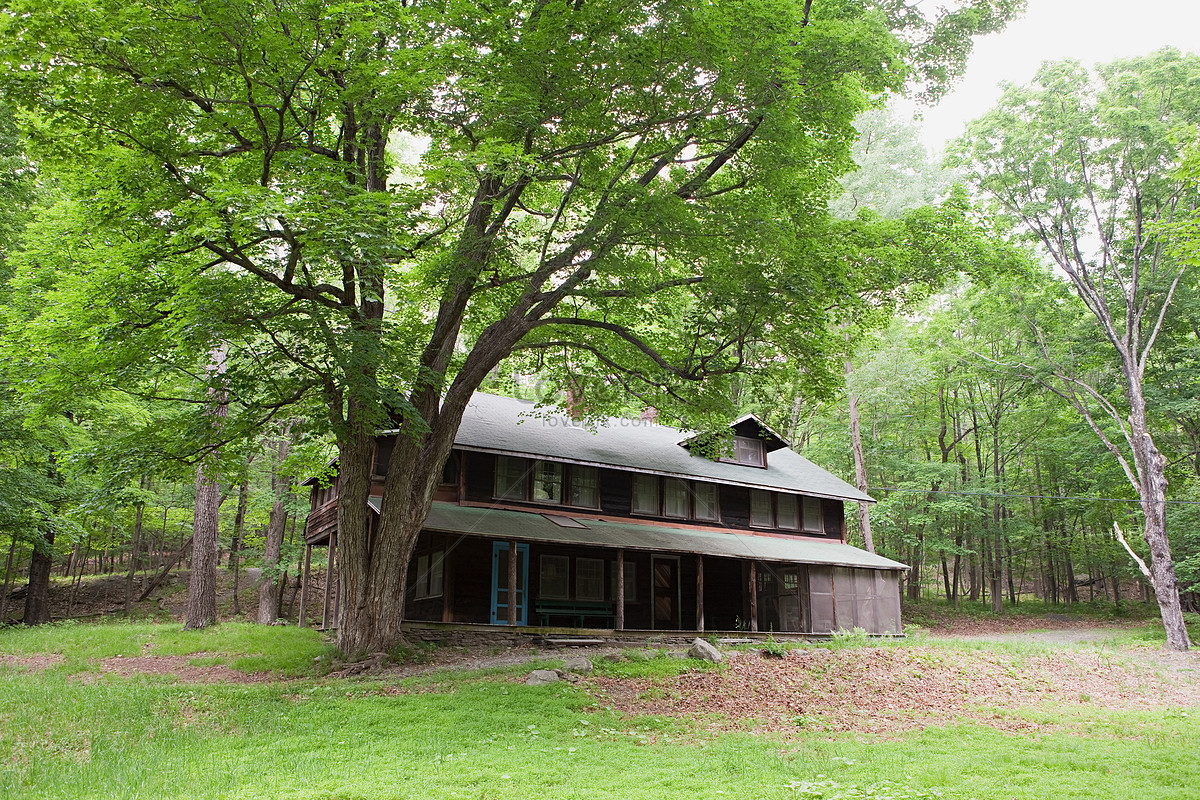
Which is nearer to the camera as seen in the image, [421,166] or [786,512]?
[421,166]

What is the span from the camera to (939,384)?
37.2m

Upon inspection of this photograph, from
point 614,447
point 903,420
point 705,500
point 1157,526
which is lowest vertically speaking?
point 1157,526

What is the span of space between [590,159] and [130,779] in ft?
34.0

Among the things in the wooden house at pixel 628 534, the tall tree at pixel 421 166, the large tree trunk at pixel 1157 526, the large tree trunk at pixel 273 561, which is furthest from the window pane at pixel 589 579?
the large tree trunk at pixel 1157 526

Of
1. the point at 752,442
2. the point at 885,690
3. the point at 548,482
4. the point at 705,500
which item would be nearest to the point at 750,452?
the point at 752,442

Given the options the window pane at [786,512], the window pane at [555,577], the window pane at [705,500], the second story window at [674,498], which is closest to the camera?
the window pane at [555,577]

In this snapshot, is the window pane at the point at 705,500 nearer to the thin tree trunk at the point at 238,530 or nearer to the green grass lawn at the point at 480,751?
the green grass lawn at the point at 480,751

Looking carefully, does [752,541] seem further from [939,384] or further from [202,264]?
[939,384]

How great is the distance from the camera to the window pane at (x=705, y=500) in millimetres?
23062

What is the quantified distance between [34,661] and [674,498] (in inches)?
610

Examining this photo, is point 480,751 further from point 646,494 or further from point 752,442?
point 752,442

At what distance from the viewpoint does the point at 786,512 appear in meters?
25.1

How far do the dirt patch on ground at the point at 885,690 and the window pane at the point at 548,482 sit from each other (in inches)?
282

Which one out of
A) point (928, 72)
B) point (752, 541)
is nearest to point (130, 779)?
point (928, 72)
